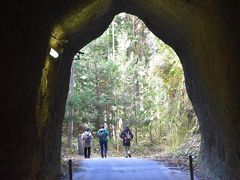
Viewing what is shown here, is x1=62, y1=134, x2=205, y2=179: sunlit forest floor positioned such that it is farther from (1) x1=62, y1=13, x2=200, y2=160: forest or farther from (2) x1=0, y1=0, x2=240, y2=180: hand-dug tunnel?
(2) x1=0, y1=0, x2=240, y2=180: hand-dug tunnel

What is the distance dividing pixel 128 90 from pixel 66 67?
24.3 m

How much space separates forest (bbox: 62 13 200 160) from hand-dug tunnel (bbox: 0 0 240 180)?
10.3 metres

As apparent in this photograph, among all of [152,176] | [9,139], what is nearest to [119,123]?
[152,176]

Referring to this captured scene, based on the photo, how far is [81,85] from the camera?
37500 millimetres

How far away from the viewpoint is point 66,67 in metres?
18.1

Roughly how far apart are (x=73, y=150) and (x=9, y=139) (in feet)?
75.9

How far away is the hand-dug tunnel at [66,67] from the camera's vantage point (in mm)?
8711

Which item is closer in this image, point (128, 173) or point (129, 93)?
point (128, 173)

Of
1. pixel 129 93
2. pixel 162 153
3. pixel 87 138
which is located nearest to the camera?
pixel 87 138

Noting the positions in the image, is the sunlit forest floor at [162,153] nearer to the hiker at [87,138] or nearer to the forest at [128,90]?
the forest at [128,90]

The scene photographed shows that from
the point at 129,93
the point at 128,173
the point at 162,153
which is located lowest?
the point at 128,173

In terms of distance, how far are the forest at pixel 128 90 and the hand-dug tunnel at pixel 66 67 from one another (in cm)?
1030

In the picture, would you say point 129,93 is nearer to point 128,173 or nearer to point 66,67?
point 66,67

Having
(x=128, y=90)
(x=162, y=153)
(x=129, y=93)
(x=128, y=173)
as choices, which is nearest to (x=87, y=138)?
(x=162, y=153)
